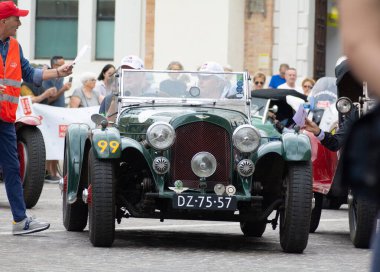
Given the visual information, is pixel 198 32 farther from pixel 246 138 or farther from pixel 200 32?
pixel 246 138

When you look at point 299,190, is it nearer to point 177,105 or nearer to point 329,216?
point 177,105

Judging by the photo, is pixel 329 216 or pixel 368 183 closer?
pixel 368 183

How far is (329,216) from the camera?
13414 millimetres

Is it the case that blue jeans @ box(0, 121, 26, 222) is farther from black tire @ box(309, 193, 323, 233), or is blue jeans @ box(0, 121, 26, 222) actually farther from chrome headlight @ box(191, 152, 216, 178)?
black tire @ box(309, 193, 323, 233)

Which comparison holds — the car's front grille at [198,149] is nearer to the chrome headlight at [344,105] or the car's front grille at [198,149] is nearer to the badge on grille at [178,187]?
the badge on grille at [178,187]

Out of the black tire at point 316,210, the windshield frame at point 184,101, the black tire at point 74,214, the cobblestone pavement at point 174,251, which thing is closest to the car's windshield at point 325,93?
the cobblestone pavement at point 174,251

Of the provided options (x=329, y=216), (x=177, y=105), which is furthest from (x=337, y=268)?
(x=329, y=216)

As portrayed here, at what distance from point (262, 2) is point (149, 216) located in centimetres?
1772

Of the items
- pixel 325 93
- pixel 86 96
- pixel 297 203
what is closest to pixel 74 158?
pixel 297 203

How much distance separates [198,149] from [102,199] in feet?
2.78

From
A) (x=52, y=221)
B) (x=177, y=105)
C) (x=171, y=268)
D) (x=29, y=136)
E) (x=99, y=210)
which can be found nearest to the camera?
(x=171, y=268)

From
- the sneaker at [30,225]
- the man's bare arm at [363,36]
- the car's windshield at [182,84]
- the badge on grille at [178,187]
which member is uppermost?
the man's bare arm at [363,36]

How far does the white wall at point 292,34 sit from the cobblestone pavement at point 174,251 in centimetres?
1488

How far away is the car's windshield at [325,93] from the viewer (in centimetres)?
1706
